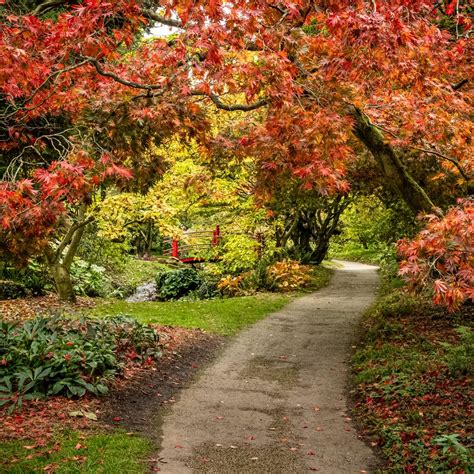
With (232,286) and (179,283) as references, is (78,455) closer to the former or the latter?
(232,286)

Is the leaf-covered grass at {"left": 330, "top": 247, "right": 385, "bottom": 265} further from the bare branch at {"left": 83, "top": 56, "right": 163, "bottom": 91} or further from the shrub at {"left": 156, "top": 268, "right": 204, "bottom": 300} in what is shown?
the bare branch at {"left": 83, "top": 56, "right": 163, "bottom": 91}

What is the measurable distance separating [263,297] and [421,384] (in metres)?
9.45

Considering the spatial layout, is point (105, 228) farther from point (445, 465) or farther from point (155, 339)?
point (445, 465)

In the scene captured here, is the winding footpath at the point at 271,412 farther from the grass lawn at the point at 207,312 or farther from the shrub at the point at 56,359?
the shrub at the point at 56,359

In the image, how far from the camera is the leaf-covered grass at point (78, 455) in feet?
15.5

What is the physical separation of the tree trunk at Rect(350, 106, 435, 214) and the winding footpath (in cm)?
304

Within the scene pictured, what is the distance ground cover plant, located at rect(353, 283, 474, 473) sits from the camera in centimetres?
524

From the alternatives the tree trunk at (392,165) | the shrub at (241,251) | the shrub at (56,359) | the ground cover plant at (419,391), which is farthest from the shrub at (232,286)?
the shrub at (56,359)

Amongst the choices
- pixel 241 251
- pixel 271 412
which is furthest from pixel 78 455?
Answer: pixel 241 251

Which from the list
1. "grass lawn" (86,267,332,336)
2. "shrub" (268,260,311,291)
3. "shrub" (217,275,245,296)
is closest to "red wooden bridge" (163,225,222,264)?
"shrub" (217,275,245,296)

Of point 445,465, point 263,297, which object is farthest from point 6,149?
point 263,297

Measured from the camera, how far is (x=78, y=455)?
5004 millimetres

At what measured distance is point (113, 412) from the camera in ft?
20.8

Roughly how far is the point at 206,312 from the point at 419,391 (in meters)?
7.21
